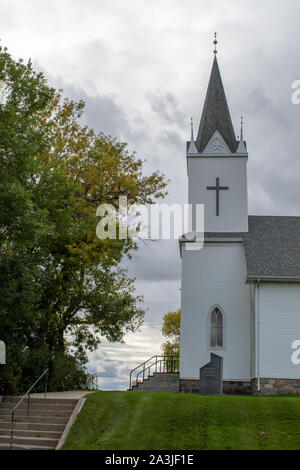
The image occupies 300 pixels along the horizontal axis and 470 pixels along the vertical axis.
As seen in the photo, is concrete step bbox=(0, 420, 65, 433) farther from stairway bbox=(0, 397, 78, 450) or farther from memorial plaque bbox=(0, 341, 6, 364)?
memorial plaque bbox=(0, 341, 6, 364)

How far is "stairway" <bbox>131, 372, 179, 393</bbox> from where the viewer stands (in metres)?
26.0

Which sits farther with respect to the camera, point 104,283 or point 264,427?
point 104,283

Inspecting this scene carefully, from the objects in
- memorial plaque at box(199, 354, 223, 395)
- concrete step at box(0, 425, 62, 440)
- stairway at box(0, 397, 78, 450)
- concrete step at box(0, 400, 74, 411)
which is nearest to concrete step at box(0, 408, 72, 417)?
stairway at box(0, 397, 78, 450)

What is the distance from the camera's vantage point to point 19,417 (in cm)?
1664

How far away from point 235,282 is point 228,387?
183 inches

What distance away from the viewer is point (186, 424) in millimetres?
14773

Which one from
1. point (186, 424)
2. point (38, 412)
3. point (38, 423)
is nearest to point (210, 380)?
point (186, 424)

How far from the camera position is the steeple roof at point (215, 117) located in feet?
93.8

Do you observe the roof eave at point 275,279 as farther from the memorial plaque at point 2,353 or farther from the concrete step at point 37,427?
the concrete step at point 37,427

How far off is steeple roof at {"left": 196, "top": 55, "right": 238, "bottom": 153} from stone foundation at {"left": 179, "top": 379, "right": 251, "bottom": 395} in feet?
37.6

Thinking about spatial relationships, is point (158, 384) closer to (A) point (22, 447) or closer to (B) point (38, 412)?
(B) point (38, 412)

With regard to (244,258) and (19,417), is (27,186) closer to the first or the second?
(19,417)
